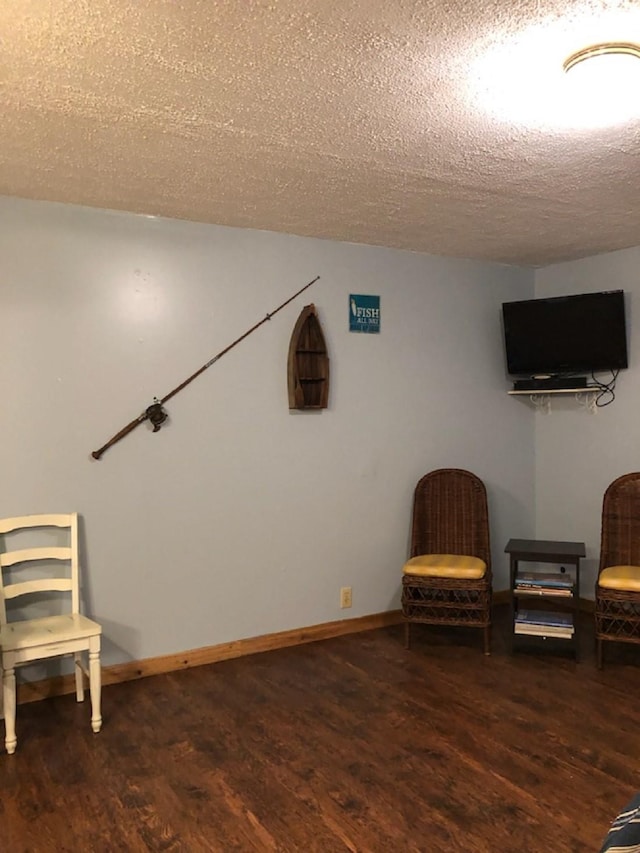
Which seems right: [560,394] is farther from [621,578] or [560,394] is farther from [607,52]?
[607,52]

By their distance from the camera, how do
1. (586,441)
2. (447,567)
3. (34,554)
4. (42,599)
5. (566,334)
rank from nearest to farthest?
(34,554)
(42,599)
(447,567)
(566,334)
(586,441)

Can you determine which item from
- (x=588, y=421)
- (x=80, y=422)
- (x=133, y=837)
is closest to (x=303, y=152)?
(x=80, y=422)

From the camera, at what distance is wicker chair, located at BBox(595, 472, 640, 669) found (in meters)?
3.67

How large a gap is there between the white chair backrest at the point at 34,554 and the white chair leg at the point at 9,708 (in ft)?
1.36

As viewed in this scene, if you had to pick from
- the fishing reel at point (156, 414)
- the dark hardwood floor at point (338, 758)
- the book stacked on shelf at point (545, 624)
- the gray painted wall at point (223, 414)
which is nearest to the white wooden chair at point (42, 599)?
the gray painted wall at point (223, 414)

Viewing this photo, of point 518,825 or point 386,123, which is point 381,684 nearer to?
point 518,825

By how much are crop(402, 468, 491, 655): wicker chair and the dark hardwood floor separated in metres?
0.26

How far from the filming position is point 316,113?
2.31 meters

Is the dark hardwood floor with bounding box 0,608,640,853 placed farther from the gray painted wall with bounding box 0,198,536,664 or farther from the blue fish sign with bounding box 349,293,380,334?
the blue fish sign with bounding box 349,293,380,334

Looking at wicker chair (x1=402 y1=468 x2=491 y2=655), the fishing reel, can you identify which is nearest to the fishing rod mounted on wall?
the fishing reel

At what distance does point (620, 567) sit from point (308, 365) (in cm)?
207

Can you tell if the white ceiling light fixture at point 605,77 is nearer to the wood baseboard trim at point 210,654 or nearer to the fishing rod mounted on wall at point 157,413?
the fishing rod mounted on wall at point 157,413

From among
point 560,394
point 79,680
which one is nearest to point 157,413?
point 79,680

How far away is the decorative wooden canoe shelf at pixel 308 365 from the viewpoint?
4.02 meters
